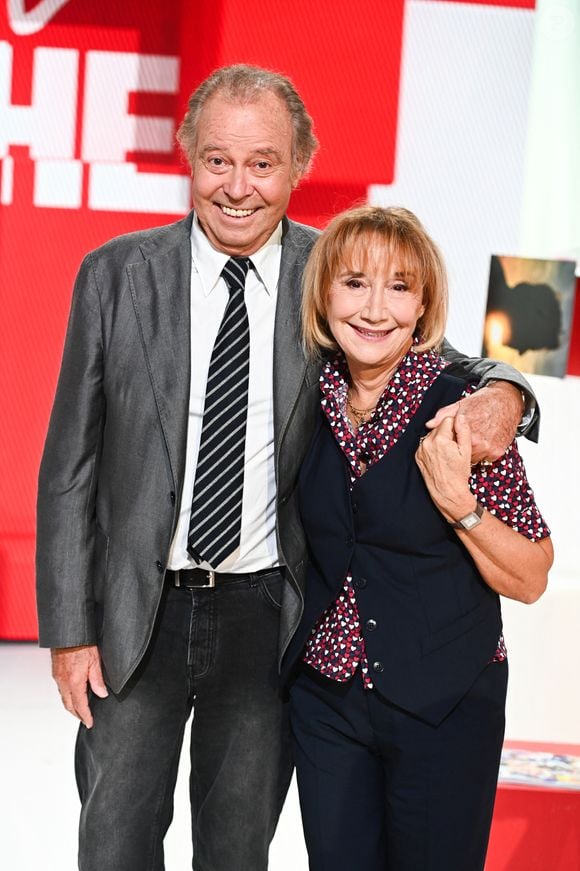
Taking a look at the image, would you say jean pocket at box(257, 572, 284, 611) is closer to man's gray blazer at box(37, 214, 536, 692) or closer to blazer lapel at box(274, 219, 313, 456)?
man's gray blazer at box(37, 214, 536, 692)

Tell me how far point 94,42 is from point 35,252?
0.96m

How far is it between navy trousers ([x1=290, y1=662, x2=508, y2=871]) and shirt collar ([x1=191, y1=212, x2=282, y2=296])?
0.70 metres

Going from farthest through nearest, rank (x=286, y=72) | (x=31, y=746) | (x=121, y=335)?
(x=286, y=72) < (x=31, y=746) < (x=121, y=335)

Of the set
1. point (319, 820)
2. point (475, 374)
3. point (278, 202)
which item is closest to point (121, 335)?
point (278, 202)

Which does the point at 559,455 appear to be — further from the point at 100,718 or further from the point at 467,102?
the point at 100,718

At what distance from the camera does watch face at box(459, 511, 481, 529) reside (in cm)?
160

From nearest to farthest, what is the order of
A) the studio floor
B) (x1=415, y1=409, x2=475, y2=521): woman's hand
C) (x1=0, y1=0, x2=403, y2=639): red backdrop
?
1. (x1=415, y1=409, x2=475, y2=521): woman's hand
2. the studio floor
3. (x1=0, y1=0, x2=403, y2=639): red backdrop

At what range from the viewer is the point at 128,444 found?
1.83 metres

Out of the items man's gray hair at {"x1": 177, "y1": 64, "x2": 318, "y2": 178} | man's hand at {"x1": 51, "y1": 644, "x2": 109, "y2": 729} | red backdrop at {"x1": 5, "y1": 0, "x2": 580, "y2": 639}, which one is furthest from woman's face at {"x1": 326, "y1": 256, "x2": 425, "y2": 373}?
red backdrop at {"x1": 5, "y1": 0, "x2": 580, "y2": 639}

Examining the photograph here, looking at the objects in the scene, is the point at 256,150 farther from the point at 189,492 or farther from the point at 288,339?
the point at 189,492

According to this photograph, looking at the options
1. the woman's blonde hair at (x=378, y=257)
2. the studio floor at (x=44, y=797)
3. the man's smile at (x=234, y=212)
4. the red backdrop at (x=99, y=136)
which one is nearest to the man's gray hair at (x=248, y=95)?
the man's smile at (x=234, y=212)

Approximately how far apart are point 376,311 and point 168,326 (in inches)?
15.0

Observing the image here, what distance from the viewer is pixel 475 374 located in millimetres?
1750

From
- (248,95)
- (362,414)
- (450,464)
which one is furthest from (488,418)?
(248,95)
